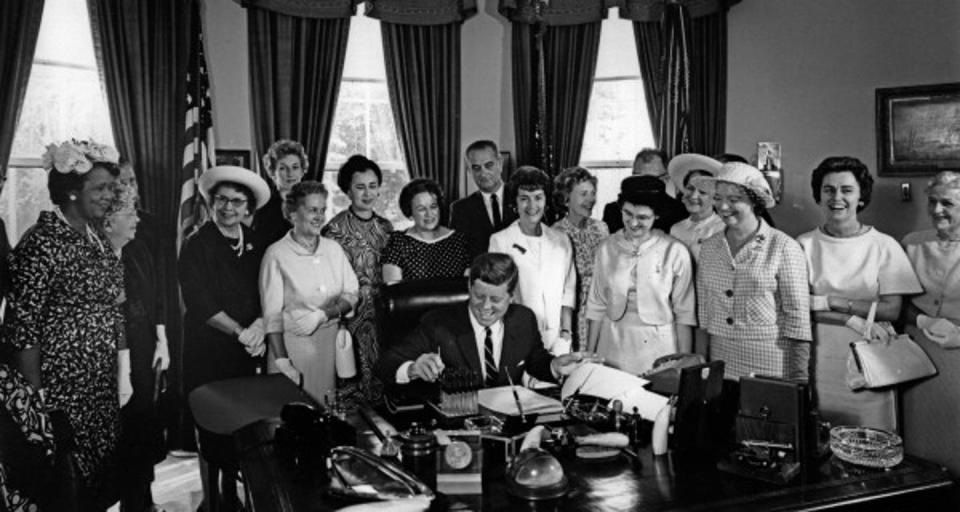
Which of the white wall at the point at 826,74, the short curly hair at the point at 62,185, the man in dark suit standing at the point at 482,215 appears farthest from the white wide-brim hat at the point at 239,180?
the white wall at the point at 826,74

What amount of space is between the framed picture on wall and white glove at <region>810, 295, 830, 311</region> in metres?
2.72

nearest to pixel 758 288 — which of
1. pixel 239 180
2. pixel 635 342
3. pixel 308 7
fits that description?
pixel 635 342

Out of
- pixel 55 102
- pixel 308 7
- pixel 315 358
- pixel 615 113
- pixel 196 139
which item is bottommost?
pixel 315 358

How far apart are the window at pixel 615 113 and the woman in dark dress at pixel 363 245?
9.91 feet

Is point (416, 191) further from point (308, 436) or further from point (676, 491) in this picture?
point (676, 491)

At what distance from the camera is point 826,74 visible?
601cm

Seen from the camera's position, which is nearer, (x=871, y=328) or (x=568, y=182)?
(x=871, y=328)

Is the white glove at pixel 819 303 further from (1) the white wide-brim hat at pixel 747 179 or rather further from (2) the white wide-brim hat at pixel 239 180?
(2) the white wide-brim hat at pixel 239 180

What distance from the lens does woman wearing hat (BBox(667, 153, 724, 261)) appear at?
4199mm

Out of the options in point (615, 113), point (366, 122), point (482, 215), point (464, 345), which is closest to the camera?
point (464, 345)

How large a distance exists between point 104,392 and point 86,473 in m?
0.36

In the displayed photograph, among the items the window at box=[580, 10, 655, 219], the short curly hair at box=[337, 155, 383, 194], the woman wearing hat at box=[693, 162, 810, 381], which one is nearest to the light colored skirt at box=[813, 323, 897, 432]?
the woman wearing hat at box=[693, 162, 810, 381]

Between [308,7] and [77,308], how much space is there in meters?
3.29

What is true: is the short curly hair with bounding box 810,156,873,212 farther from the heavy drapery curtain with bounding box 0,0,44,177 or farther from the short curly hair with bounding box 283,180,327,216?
the heavy drapery curtain with bounding box 0,0,44,177
